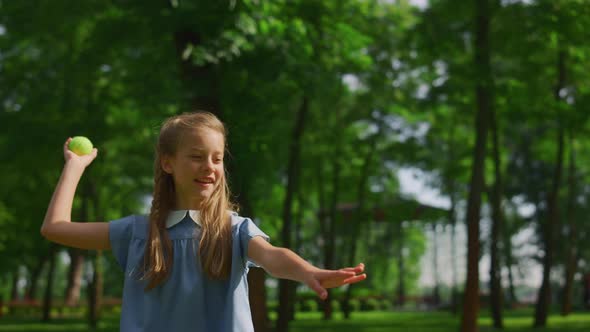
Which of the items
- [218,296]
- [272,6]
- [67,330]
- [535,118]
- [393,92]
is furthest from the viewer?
[393,92]

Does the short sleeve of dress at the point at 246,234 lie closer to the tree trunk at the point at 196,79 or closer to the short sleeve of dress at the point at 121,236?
the short sleeve of dress at the point at 121,236

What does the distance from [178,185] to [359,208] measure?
26.0 meters

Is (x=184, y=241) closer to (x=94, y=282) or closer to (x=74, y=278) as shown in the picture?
(x=94, y=282)

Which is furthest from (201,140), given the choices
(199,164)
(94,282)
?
(94,282)

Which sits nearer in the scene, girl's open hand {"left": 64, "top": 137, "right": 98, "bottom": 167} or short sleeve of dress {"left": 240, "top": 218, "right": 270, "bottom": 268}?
short sleeve of dress {"left": 240, "top": 218, "right": 270, "bottom": 268}

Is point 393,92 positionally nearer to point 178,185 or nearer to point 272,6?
point 272,6

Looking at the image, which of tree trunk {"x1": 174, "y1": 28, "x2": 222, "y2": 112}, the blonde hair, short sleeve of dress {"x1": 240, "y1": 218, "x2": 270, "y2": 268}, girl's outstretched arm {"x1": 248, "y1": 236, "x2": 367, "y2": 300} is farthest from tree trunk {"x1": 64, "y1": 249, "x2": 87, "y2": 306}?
girl's outstretched arm {"x1": 248, "y1": 236, "x2": 367, "y2": 300}

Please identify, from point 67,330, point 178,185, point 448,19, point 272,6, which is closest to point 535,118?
point 448,19

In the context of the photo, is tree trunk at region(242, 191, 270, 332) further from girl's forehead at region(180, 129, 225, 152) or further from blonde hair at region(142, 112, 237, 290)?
girl's forehead at region(180, 129, 225, 152)

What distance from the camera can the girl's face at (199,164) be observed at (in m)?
3.13

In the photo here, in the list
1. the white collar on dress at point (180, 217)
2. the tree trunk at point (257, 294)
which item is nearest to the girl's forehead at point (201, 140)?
the white collar on dress at point (180, 217)

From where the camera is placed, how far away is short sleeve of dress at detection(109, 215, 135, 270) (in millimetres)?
3191

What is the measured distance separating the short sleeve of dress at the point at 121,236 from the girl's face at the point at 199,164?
267 millimetres

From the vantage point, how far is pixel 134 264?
3143 mm
